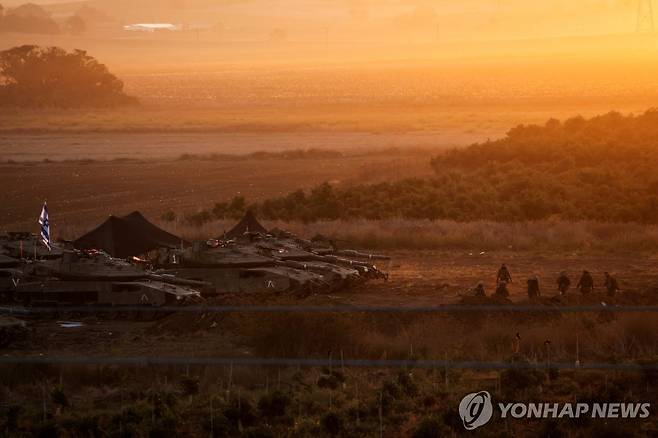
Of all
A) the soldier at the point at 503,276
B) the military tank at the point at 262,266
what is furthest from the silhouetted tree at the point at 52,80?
the soldier at the point at 503,276

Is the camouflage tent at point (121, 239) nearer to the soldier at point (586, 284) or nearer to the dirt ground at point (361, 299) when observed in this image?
the dirt ground at point (361, 299)

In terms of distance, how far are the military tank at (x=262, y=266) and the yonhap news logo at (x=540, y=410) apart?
35.2ft

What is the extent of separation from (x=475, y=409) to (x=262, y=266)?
1216 centimetres

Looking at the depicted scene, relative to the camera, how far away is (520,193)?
4612 cm

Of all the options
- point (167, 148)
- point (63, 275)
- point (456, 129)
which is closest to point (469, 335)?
point (63, 275)

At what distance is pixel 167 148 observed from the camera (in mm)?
76500

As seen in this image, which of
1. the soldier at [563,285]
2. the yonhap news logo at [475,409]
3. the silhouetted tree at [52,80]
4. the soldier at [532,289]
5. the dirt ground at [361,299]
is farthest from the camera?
the silhouetted tree at [52,80]

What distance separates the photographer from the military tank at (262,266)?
29.3m

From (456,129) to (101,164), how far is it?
27130mm

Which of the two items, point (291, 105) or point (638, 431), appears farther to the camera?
point (291, 105)

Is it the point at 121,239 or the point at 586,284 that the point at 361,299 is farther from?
the point at 121,239

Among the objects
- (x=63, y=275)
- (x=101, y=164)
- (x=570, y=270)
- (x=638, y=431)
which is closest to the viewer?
(x=638, y=431)

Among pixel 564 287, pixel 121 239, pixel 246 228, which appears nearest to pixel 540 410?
pixel 564 287

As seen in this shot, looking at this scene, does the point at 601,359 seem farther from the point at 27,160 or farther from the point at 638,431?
the point at 27,160
